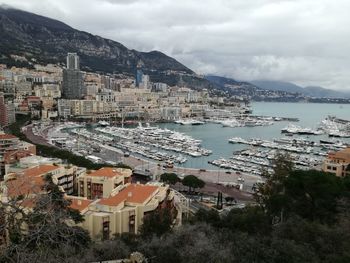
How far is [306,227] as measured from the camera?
294 inches

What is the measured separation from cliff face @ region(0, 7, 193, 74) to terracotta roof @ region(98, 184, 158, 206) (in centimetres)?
6471

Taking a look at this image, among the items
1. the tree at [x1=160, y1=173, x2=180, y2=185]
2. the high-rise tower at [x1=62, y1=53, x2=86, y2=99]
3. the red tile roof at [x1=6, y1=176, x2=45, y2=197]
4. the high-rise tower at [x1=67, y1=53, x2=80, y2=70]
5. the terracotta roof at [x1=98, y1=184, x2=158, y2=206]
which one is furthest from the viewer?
the high-rise tower at [x1=67, y1=53, x2=80, y2=70]

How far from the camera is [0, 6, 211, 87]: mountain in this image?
252 feet

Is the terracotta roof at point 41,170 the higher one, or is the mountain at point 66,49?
the mountain at point 66,49

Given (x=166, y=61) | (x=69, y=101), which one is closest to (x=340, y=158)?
(x=69, y=101)

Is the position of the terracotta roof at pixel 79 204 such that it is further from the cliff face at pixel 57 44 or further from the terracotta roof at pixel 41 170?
the cliff face at pixel 57 44

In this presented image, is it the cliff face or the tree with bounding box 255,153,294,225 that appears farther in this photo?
the cliff face

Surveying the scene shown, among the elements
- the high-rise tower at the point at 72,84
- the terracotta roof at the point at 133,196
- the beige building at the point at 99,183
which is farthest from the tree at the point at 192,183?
the high-rise tower at the point at 72,84

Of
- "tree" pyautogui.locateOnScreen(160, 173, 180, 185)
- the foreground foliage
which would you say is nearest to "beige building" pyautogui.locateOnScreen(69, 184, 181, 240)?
the foreground foliage

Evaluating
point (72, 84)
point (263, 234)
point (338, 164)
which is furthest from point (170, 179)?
point (72, 84)

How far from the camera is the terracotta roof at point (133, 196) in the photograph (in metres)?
10.1

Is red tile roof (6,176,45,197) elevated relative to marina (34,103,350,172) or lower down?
elevated

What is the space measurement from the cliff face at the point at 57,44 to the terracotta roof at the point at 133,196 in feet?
212

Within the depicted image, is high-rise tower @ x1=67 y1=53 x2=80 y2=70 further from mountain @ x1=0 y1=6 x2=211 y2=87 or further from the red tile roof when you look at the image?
the red tile roof
